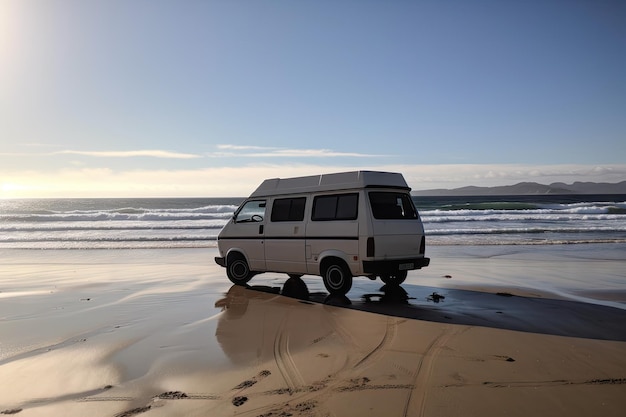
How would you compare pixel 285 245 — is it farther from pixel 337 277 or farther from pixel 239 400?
pixel 239 400

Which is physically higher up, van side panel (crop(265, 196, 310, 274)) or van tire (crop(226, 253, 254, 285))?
van side panel (crop(265, 196, 310, 274))

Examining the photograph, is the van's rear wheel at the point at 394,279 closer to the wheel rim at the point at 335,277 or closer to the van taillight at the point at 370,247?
the wheel rim at the point at 335,277

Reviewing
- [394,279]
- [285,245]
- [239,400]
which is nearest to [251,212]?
[285,245]

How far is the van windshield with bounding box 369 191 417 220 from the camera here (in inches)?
351

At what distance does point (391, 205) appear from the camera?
9219 millimetres

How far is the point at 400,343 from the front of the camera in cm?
594

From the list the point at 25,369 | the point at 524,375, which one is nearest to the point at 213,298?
the point at 25,369

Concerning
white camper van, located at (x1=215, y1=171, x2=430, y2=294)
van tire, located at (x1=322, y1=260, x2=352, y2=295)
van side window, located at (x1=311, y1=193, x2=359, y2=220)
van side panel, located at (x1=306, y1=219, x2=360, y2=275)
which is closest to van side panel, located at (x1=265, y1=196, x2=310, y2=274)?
white camper van, located at (x1=215, y1=171, x2=430, y2=294)

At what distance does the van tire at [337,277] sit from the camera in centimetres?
907

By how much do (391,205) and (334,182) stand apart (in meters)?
1.24

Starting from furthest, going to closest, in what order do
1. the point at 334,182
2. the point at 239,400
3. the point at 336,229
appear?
1. the point at 334,182
2. the point at 336,229
3. the point at 239,400

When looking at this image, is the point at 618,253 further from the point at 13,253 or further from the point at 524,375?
the point at 13,253

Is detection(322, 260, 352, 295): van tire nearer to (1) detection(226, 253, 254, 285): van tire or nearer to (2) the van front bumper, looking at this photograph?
(2) the van front bumper

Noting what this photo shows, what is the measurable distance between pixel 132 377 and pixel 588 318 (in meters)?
6.69
